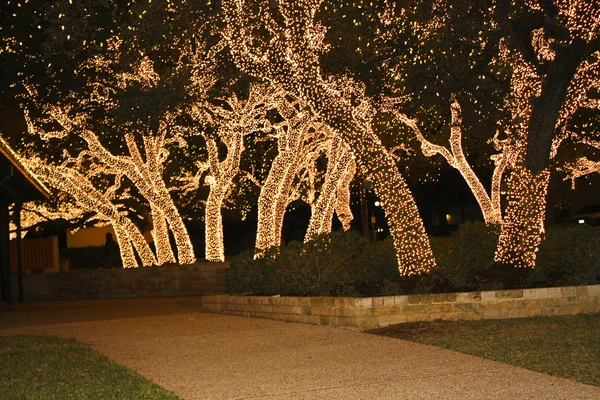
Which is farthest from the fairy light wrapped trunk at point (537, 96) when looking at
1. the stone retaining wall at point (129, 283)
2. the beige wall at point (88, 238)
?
the beige wall at point (88, 238)

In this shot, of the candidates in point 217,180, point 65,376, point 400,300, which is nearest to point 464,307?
point 400,300

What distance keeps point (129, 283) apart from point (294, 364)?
611 inches

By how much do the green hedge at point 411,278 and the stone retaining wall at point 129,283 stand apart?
7802mm

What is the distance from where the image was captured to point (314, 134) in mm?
24016

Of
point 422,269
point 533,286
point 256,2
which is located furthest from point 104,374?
point 256,2

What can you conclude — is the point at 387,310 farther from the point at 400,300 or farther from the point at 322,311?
the point at 322,311

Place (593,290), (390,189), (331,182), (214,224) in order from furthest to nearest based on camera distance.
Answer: (214,224) → (331,182) → (390,189) → (593,290)

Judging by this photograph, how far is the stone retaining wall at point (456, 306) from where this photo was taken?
11.8m

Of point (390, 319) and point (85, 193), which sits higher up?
point (85, 193)

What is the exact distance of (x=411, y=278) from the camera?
1333cm

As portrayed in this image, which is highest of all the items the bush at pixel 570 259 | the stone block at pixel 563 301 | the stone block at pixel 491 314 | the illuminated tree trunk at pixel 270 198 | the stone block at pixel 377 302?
the illuminated tree trunk at pixel 270 198

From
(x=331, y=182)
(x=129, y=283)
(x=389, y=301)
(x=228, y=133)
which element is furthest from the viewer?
(x=129, y=283)

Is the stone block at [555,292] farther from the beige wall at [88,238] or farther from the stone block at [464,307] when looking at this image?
the beige wall at [88,238]

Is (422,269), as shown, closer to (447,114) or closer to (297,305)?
(297,305)
